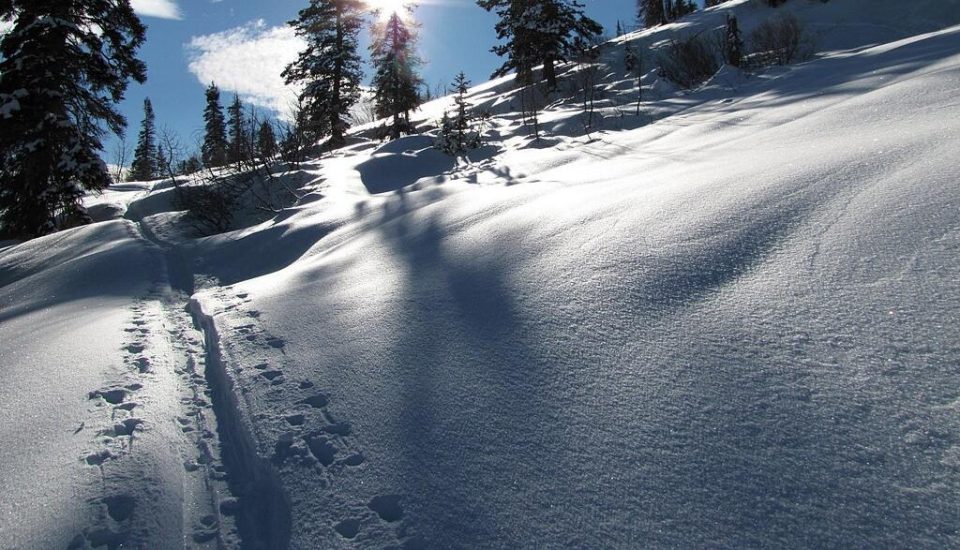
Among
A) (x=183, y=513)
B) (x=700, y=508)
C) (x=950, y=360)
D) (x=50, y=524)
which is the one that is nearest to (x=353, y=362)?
(x=183, y=513)

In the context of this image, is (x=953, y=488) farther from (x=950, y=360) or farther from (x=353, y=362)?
(x=353, y=362)

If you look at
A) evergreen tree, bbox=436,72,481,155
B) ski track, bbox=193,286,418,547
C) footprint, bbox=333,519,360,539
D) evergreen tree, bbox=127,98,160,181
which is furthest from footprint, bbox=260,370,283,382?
evergreen tree, bbox=127,98,160,181

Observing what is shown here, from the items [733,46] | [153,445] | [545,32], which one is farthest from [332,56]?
[153,445]

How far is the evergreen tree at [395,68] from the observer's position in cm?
1731

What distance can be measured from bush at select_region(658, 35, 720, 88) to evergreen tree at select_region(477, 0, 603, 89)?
12.4 feet

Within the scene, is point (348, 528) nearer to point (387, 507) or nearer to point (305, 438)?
point (387, 507)

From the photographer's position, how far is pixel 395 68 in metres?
17.6

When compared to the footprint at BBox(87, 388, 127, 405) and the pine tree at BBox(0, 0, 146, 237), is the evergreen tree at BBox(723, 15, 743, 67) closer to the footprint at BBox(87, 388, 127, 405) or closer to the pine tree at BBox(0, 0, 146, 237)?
the footprint at BBox(87, 388, 127, 405)

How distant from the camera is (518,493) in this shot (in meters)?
1.22

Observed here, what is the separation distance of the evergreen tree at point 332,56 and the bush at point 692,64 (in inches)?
485

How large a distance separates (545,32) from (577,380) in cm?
1664

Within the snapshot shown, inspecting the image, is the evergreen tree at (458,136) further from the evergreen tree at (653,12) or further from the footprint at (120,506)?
the evergreen tree at (653,12)

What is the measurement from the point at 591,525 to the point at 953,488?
0.71 metres

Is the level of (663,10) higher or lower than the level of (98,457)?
higher
